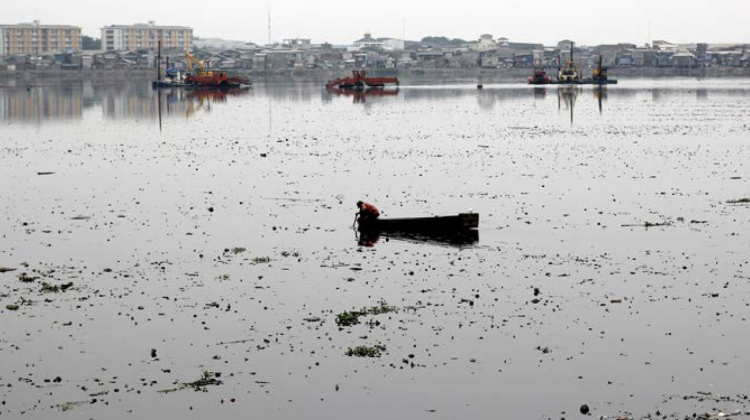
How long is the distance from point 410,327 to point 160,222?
17551mm

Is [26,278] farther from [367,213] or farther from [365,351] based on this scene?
[365,351]

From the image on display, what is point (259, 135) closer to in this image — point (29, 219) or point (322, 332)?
point (29, 219)

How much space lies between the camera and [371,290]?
90.6 ft

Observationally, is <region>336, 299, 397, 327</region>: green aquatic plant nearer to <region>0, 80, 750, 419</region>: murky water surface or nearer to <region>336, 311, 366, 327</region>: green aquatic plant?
<region>336, 311, 366, 327</region>: green aquatic plant

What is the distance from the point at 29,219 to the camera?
39.7 meters

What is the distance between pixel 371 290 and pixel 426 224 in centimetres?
754

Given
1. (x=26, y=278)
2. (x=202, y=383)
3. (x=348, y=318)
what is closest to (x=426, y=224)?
(x=348, y=318)

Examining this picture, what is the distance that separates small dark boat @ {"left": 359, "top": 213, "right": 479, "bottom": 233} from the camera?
34438 mm

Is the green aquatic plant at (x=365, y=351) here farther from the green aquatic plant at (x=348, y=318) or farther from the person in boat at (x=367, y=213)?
the person in boat at (x=367, y=213)

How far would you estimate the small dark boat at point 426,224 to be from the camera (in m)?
34.4

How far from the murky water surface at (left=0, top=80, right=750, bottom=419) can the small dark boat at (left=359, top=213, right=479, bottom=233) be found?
0.78 m

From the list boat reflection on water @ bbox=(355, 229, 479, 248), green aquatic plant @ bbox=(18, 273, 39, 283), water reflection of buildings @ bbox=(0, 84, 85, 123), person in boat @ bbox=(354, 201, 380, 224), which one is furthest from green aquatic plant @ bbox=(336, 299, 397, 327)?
water reflection of buildings @ bbox=(0, 84, 85, 123)

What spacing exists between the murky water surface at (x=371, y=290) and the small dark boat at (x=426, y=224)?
78cm

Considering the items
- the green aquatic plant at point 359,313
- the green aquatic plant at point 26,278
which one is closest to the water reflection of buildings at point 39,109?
the green aquatic plant at point 26,278
